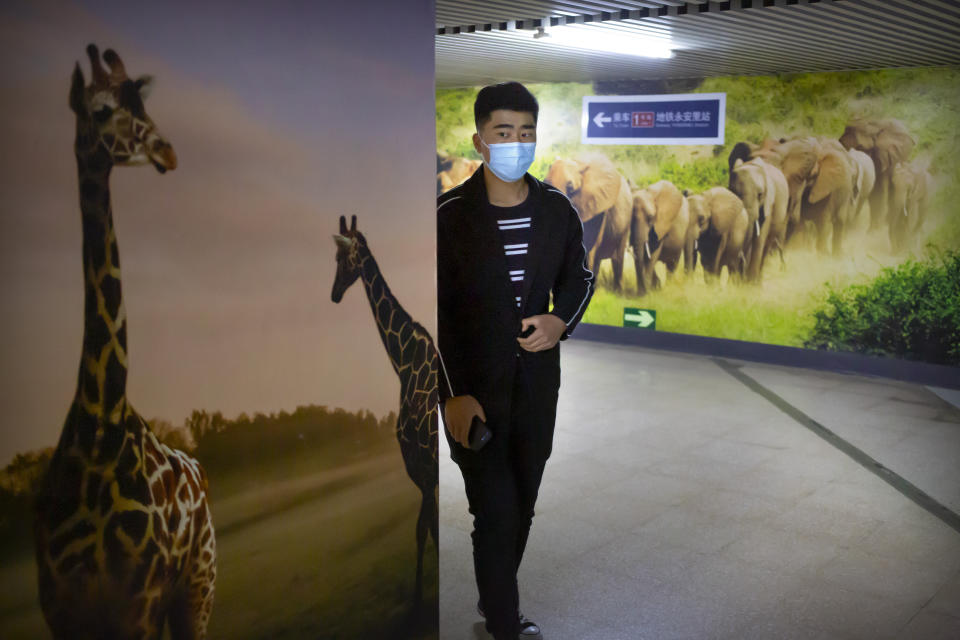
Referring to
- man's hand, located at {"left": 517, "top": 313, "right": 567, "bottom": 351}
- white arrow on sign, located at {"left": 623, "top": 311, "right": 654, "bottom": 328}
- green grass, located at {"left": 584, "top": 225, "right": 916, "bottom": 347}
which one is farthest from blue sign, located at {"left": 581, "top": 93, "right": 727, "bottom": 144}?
man's hand, located at {"left": 517, "top": 313, "right": 567, "bottom": 351}

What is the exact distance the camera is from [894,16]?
17.7 feet

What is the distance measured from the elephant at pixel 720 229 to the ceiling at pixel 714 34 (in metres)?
1.17

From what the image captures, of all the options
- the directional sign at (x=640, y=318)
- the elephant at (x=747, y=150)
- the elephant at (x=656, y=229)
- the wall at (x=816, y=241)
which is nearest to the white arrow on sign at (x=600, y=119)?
the wall at (x=816, y=241)

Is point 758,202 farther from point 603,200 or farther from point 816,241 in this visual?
point 603,200

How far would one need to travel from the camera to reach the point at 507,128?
111 inches

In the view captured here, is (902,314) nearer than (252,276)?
No

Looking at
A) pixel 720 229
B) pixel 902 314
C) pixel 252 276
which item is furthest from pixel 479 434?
pixel 720 229

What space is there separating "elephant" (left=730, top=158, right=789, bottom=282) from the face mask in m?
5.93

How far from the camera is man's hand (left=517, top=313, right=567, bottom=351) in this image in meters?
2.79

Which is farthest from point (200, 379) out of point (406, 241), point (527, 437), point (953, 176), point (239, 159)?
point (953, 176)

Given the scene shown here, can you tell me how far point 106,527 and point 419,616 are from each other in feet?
3.45

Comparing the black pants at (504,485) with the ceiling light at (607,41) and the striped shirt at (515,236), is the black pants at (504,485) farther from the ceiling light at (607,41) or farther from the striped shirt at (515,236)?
the ceiling light at (607,41)

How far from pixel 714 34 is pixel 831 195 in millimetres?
2452

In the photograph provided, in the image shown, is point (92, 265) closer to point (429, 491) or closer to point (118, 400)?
point (118, 400)
